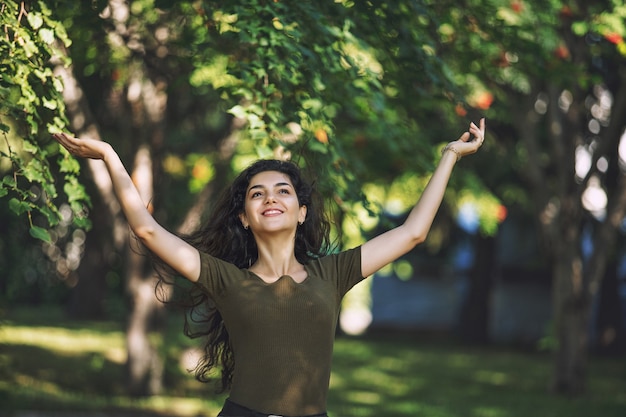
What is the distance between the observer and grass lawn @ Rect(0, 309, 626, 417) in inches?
420

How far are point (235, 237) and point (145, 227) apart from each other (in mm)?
640

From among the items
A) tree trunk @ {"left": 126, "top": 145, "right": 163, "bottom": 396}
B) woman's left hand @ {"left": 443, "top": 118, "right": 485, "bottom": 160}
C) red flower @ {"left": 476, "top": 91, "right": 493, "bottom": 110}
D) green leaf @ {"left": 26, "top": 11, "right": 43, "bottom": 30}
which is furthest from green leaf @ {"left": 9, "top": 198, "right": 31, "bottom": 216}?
red flower @ {"left": 476, "top": 91, "right": 493, "bottom": 110}

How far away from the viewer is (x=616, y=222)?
12852mm

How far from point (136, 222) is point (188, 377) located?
9.12m

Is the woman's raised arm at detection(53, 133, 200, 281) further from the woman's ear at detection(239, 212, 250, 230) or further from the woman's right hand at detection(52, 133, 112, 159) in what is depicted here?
the woman's ear at detection(239, 212, 250, 230)

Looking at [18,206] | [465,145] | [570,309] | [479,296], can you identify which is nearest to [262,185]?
[465,145]

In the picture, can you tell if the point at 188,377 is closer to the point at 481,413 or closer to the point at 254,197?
the point at 481,413

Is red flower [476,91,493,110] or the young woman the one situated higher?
the young woman

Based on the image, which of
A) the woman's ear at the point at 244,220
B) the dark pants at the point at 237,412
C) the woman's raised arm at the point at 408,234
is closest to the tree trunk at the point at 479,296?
the woman's ear at the point at 244,220

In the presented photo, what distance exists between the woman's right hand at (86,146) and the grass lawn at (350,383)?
5.93 meters

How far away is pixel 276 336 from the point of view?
3.47m

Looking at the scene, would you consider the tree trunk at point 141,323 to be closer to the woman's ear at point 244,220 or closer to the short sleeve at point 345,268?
the woman's ear at point 244,220

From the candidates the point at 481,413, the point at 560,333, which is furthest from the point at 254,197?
the point at 560,333

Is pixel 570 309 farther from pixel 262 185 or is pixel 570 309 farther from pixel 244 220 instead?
pixel 262 185
